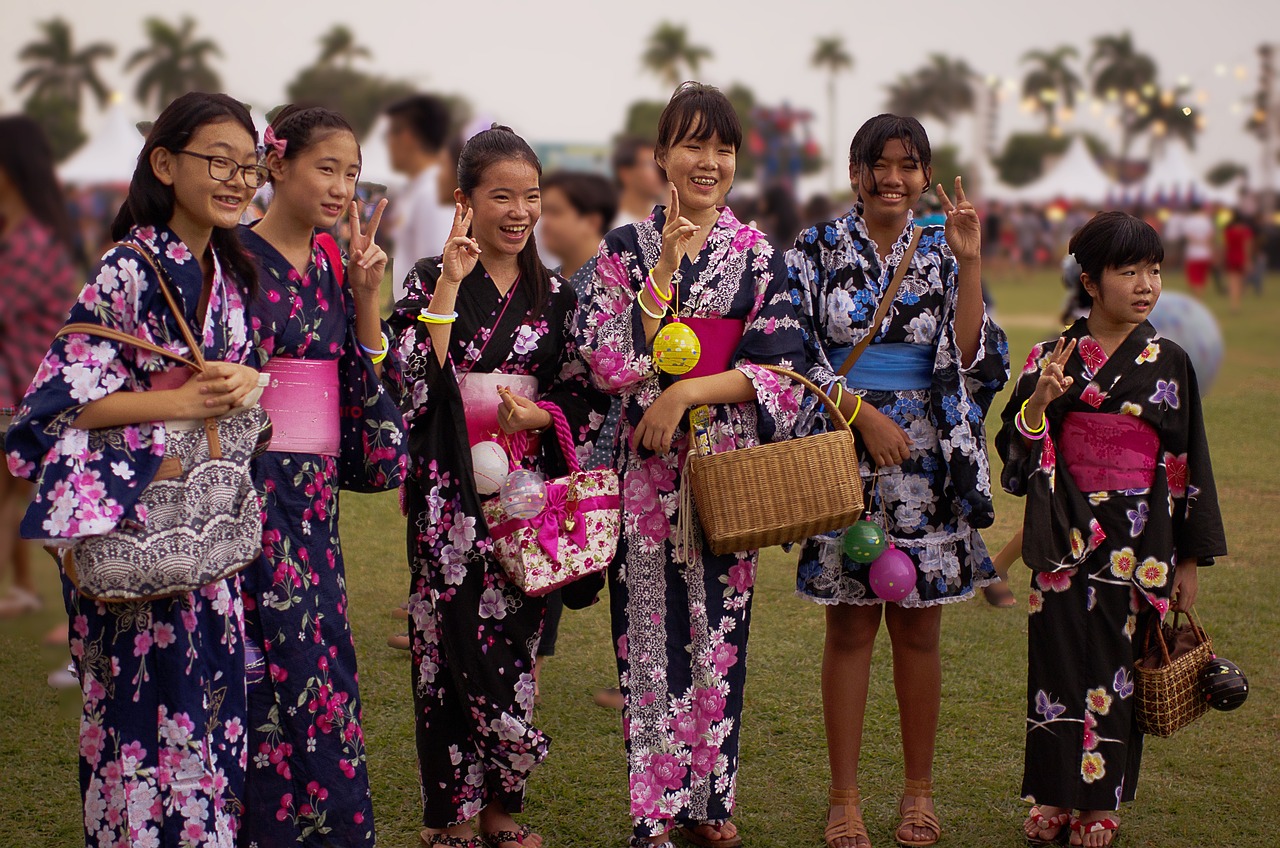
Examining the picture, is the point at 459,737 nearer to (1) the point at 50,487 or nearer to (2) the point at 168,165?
(1) the point at 50,487

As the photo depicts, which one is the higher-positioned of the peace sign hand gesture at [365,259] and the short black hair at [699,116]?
the short black hair at [699,116]

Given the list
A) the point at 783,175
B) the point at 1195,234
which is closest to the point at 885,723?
the point at 1195,234

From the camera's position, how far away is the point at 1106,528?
12.1 feet

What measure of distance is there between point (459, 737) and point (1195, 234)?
22.3 m

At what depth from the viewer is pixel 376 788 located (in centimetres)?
410

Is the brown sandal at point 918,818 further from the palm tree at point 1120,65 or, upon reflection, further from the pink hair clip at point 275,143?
the palm tree at point 1120,65

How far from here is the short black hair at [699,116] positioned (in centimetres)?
360

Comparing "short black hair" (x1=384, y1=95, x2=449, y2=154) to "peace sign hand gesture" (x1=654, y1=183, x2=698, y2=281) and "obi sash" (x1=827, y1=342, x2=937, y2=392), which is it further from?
"obi sash" (x1=827, y1=342, x2=937, y2=392)

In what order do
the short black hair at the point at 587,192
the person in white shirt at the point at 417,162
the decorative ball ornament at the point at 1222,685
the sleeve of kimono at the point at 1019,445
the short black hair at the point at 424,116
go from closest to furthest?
Result: 1. the decorative ball ornament at the point at 1222,685
2. the sleeve of kimono at the point at 1019,445
3. the short black hair at the point at 587,192
4. the person in white shirt at the point at 417,162
5. the short black hair at the point at 424,116

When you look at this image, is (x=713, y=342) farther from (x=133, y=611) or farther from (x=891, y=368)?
(x=133, y=611)

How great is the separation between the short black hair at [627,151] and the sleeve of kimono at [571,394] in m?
2.88

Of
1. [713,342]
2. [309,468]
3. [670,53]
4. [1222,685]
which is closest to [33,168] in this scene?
[309,468]

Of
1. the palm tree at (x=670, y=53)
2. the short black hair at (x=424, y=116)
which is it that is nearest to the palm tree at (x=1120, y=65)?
the palm tree at (x=670, y=53)

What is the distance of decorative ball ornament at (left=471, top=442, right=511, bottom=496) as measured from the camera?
3539 mm
